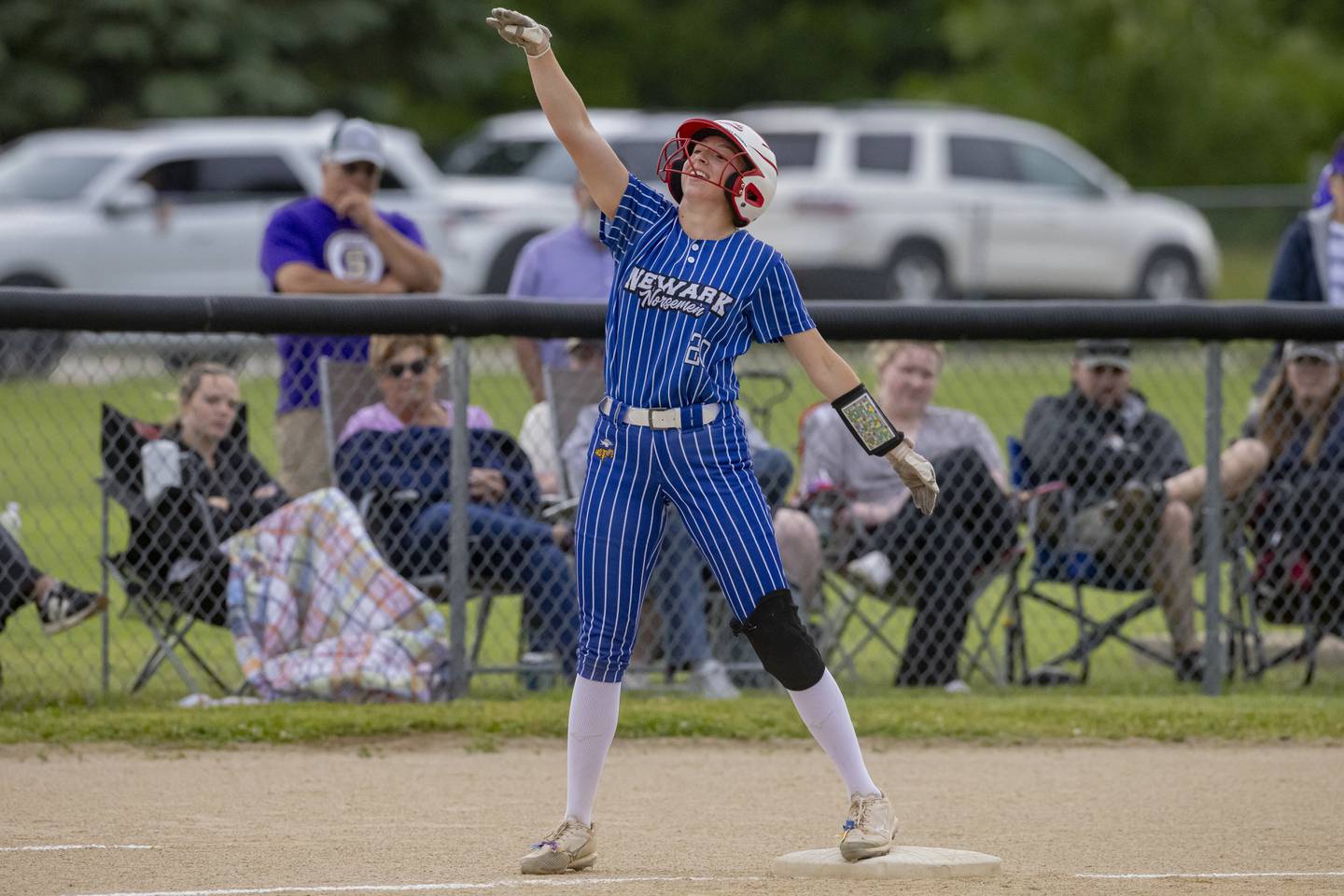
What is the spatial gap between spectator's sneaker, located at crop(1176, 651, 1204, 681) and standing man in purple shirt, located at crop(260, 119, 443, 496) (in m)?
3.53

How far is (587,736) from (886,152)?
1655cm

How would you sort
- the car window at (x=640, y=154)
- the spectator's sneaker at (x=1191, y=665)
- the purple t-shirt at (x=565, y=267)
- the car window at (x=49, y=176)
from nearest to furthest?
1. the spectator's sneaker at (x=1191, y=665)
2. the purple t-shirt at (x=565, y=267)
3. the car window at (x=49, y=176)
4. the car window at (x=640, y=154)

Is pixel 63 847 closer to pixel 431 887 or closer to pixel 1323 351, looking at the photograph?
pixel 431 887

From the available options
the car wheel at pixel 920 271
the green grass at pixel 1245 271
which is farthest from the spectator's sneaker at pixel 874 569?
the green grass at pixel 1245 271

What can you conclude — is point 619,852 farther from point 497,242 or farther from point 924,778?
point 497,242

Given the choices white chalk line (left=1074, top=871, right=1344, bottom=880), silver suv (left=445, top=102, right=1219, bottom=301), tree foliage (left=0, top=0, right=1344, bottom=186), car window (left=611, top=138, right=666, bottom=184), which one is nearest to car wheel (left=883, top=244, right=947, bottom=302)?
silver suv (left=445, top=102, right=1219, bottom=301)

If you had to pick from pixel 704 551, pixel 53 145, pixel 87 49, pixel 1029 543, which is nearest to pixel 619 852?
pixel 704 551

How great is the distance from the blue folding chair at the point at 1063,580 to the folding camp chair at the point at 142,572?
124 inches

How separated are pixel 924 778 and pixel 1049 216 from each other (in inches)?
551

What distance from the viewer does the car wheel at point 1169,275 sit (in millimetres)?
21750

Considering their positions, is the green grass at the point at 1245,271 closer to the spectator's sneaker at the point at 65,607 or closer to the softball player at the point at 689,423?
the spectator's sneaker at the point at 65,607

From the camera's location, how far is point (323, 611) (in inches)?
325

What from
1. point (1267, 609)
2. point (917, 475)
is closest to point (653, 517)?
point (917, 475)

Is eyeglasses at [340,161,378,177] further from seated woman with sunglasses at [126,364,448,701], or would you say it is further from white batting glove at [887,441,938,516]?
white batting glove at [887,441,938,516]
